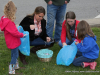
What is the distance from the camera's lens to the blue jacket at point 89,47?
278cm

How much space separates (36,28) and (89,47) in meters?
1.26

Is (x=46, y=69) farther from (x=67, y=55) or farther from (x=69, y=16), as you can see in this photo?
(x=69, y=16)

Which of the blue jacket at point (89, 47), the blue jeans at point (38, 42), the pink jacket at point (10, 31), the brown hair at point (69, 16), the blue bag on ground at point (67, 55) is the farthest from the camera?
the blue jeans at point (38, 42)

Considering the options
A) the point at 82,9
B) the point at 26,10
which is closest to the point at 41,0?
the point at 26,10

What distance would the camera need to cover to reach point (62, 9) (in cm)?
388

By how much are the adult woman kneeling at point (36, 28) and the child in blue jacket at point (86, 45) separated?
2.76 feet

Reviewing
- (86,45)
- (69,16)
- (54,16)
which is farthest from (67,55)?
(54,16)

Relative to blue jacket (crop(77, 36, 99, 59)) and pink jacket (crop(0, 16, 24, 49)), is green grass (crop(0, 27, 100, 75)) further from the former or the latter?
pink jacket (crop(0, 16, 24, 49))

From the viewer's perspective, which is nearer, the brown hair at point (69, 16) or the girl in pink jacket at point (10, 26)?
the girl in pink jacket at point (10, 26)

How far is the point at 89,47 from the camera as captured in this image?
279 cm

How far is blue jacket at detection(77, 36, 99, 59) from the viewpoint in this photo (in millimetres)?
2777

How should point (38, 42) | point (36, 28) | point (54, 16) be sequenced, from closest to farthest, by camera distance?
point (36, 28) < point (38, 42) < point (54, 16)

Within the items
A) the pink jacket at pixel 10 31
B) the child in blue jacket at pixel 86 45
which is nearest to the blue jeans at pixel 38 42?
the child in blue jacket at pixel 86 45

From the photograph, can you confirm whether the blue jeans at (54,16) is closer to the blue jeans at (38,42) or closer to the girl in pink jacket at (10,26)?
the blue jeans at (38,42)
